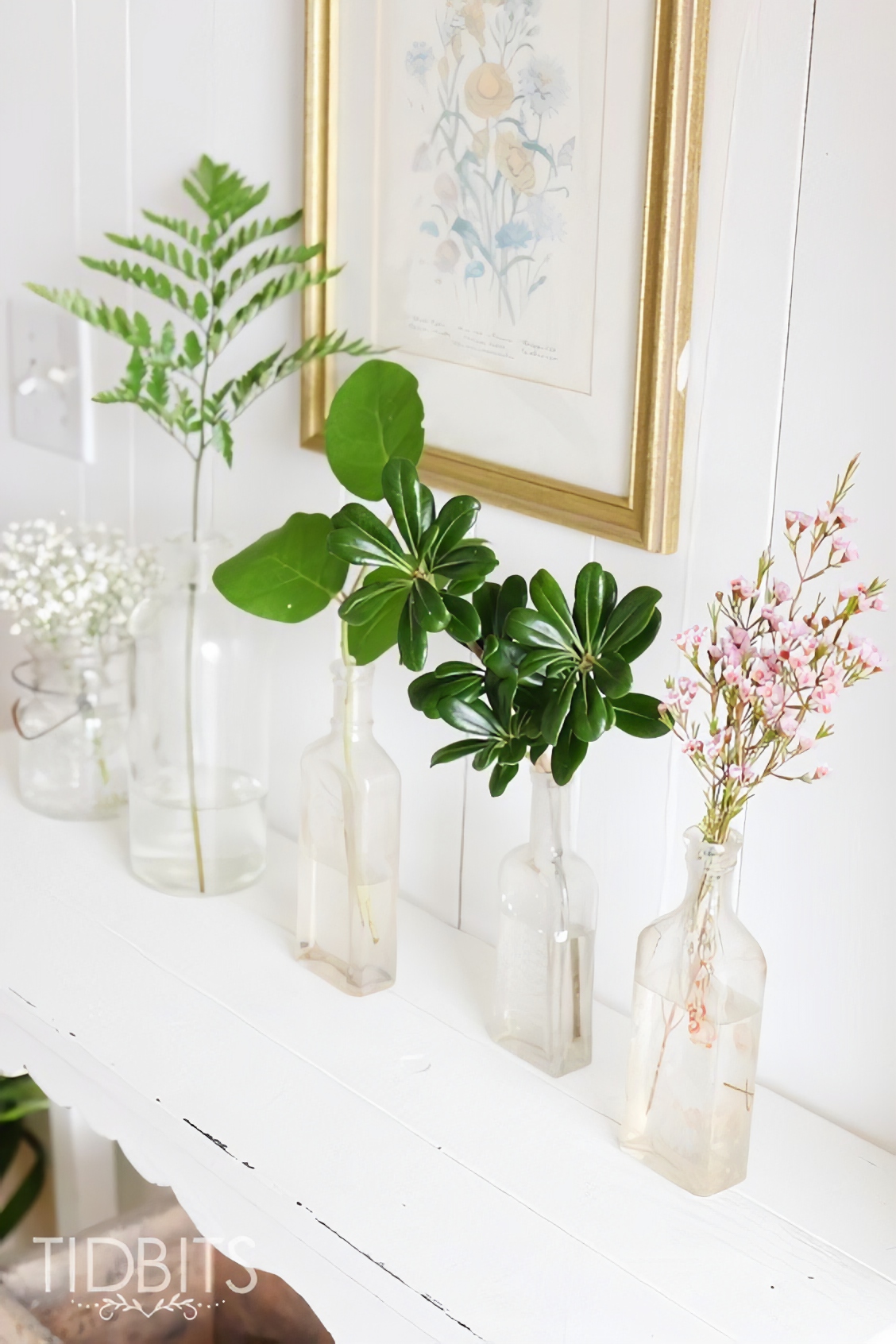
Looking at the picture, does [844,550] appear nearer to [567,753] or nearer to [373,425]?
[567,753]

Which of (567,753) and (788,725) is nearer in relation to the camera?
(788,725)

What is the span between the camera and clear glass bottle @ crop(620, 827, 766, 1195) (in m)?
0.88

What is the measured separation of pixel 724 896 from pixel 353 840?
0.30 metres

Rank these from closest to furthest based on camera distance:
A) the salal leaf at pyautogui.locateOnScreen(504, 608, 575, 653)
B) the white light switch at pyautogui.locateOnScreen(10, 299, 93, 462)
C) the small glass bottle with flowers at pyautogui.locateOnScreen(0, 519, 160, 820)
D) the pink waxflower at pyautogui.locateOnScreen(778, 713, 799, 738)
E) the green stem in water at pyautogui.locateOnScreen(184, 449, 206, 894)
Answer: the pink waxflower at pyautogui.locateOnScreen(778, 713, 799, 738) → the salal leaf at pyautogui.locateOnScreen(504, 608, 575, 653) → the green stem in water at pyautogui.locateOnScreen(184, 449, 206, 894) → the small glass bottle with flowers at pyautogui.locateOnScreen(0, 519, 160, 820) → the white light switch at pyautogui.locateOnScreen(10, 299, 93, 462)

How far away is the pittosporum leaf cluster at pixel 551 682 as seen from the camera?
891 millimetres

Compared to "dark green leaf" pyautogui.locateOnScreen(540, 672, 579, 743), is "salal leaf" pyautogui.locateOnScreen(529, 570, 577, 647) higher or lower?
higher

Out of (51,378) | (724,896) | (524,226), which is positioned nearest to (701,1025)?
(724,896)

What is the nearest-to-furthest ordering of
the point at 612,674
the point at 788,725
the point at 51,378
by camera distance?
the point at 788,725 → the point at 612,674 → the point at 51,378

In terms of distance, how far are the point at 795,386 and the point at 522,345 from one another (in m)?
0.21

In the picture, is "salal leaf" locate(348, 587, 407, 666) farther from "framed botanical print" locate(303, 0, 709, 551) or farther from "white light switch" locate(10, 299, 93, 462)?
"white light switch" locate(10, 299, 93, 462)

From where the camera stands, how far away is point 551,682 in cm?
92

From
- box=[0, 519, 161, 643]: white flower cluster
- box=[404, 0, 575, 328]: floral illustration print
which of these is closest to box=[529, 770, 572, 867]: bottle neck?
box=[404, 0, 575, 328]: floral illustration print

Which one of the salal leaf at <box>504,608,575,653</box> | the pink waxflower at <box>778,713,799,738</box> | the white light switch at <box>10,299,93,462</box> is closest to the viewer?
the pink waxflower at <box>778,713,799,738</box>

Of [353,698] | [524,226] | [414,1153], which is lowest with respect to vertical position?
[414,1153]
